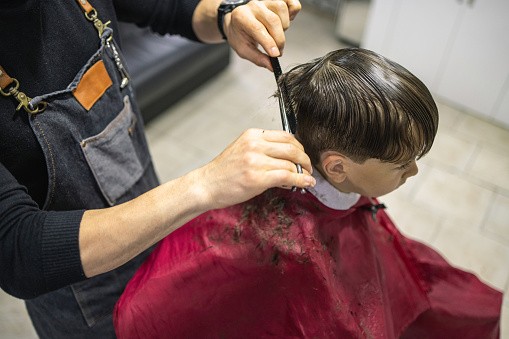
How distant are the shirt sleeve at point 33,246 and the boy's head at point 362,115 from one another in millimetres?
592

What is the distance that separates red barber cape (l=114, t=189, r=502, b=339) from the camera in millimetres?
1028

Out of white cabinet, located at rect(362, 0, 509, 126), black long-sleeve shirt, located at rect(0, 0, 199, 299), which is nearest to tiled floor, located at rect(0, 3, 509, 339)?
white cabinet, located at rect(362, 0, 509, 126)

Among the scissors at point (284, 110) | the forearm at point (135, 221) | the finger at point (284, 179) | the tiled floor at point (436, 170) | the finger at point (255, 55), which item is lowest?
the tiled floor at point (436, 170)

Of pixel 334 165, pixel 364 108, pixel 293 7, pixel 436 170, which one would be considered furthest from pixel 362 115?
pixel 436 170

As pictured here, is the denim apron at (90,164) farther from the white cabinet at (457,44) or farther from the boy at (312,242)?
the white cabinet at (457,44)

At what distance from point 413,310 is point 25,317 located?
181 cm

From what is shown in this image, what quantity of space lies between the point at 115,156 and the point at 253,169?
1.82 feet

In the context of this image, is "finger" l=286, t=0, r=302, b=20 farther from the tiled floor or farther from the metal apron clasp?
the tiled floor

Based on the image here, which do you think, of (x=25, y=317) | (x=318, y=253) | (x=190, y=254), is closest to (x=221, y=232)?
(x=190, y=254)

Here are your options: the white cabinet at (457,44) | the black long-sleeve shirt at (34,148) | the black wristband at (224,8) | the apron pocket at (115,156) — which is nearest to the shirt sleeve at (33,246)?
the black long-sleeve shirt at (34,148)

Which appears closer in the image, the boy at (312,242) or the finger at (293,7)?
the boy at (312,242)

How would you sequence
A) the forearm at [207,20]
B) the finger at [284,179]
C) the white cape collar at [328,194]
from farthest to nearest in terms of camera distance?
the forearm at [207,20] → the white cape collar at [328,194] → the finger at [284,179]

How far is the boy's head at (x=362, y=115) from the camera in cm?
91

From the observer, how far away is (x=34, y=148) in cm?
89
